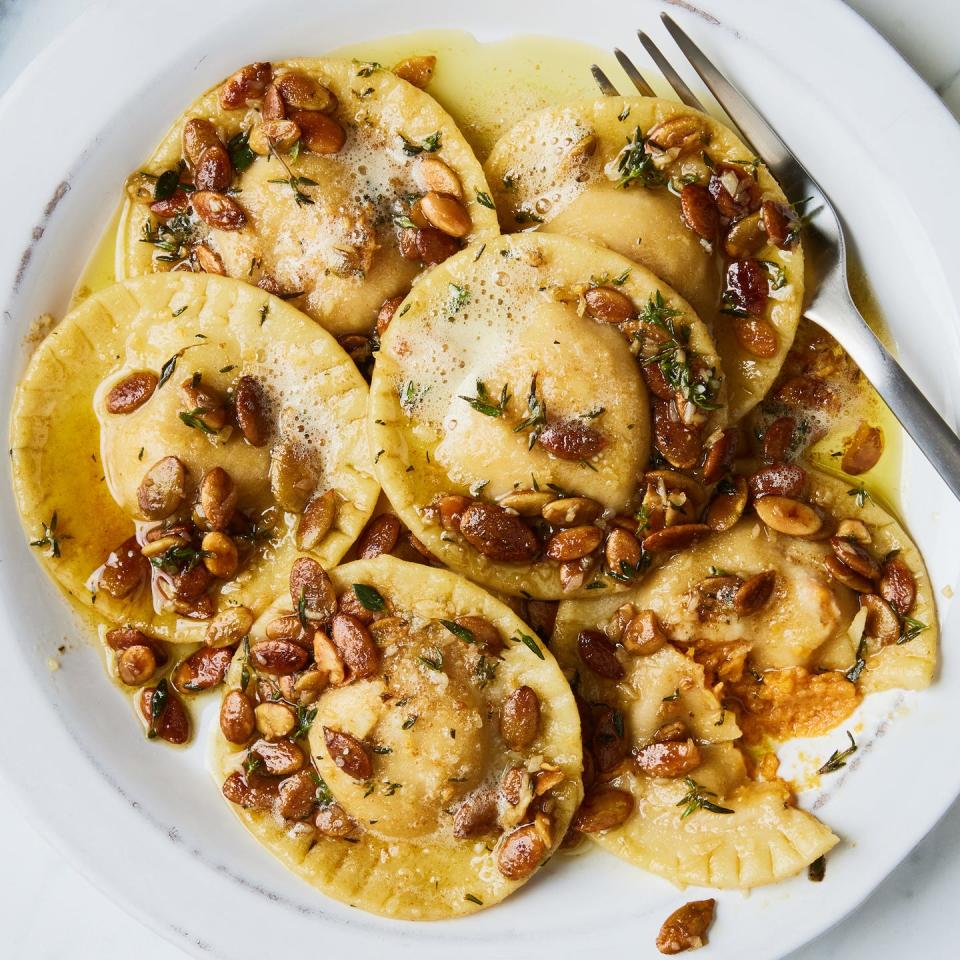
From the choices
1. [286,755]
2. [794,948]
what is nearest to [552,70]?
[286,755]

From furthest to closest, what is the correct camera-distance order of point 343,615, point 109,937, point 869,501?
point 109,937
point 869,501
point 343,615

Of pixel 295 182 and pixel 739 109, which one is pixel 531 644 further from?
pixel 739 109

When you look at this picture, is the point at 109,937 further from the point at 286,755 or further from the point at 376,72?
the point at 376,72

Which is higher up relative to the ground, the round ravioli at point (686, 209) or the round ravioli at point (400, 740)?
the round ravioli at point (686, 209)

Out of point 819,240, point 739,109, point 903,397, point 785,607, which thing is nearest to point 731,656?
point 785,607

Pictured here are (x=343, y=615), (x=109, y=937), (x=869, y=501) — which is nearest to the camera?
(x=343, y=615)

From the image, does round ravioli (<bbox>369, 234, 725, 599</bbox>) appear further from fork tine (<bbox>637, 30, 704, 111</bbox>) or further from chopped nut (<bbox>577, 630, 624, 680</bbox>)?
fork tine (<bbox>637, 30, 704, 111</bbox>)

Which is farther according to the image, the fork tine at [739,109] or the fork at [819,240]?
the fork tine at [739,109]

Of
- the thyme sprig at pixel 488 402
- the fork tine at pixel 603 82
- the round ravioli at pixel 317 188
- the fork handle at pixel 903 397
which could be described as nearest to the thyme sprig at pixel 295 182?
the round ravioli at pixel 317 188

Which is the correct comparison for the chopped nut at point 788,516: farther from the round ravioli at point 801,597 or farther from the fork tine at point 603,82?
the fork tine at point 603,82
